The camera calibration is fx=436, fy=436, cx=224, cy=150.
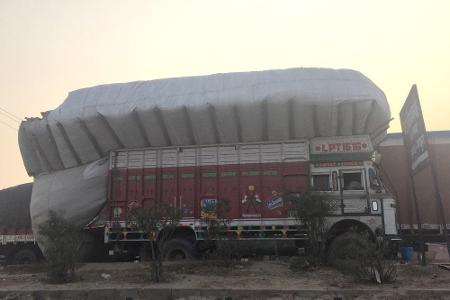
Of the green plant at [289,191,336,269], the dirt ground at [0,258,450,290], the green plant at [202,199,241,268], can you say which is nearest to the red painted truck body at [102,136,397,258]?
the green plant at [202,199,241,268]

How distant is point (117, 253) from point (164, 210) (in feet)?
12.2

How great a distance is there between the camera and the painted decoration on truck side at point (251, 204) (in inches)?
470

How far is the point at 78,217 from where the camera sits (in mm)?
13164

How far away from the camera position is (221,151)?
41.2 ft

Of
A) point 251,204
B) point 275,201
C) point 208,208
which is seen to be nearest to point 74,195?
point 208,208

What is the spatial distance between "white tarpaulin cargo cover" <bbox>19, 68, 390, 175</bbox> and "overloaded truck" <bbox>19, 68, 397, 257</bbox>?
3 centimetres

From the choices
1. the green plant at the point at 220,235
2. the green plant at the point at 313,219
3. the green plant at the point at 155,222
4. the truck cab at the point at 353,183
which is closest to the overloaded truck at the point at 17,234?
the green plant at the point at 220,235

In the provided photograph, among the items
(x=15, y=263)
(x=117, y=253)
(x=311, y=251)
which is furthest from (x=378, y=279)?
(x=15, y=263)

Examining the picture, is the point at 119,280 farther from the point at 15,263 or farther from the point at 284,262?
the point at 15,263

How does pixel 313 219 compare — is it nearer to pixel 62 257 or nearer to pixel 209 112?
pixel 209 112

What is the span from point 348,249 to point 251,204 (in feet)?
9.92

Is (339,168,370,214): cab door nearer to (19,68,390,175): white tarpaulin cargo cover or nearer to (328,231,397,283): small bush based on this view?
(19,68,390,175): white tarpaulin cargo cover

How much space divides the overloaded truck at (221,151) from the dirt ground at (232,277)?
115 centimetres

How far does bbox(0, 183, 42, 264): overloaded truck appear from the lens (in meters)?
15.4
